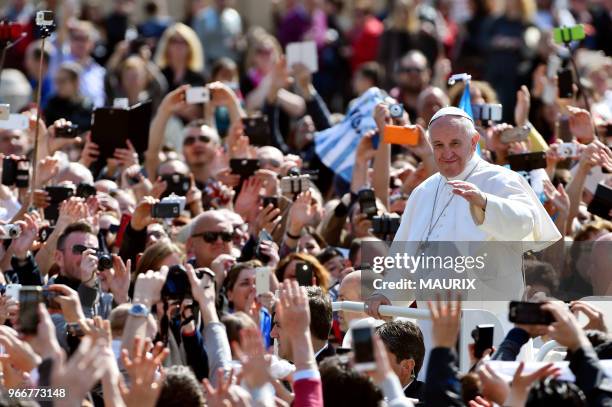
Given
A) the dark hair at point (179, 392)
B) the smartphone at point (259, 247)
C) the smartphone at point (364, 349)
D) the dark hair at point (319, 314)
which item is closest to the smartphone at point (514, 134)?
the smartphone at point (259, 247)

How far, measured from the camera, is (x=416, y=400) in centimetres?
736

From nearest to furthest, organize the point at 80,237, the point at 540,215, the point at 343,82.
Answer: the point at 540,215 < the point at 80,237 < the point at 343,82

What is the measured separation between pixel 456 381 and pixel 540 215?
2.38m

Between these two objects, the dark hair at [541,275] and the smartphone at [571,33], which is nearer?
the dark hair at [541,275]

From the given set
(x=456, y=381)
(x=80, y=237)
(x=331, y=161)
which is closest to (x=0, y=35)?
(x=80, y=237)

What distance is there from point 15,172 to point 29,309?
13.1ft

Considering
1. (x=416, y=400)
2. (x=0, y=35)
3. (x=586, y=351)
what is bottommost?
(x=416, y=400)

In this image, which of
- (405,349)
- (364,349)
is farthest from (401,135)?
(364,349)

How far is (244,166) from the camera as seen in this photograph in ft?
36.3

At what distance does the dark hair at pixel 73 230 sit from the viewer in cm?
936

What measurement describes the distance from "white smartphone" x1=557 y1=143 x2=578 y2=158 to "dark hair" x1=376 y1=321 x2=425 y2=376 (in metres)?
2.95

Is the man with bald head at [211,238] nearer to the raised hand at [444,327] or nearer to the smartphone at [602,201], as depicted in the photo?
the smartphone at [602,201]

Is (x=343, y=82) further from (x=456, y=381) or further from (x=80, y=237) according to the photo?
(x=456, y=381)

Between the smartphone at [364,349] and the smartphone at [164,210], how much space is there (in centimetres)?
432
